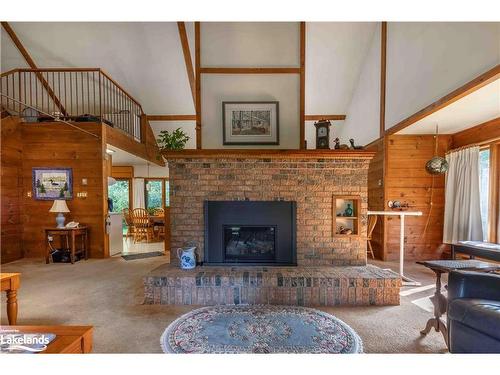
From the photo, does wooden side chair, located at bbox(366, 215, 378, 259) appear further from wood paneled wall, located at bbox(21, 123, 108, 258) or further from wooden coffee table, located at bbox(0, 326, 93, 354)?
wood paneled wall, located at bbox(21, 123, 108, 258)

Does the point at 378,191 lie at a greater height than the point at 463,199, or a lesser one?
greater

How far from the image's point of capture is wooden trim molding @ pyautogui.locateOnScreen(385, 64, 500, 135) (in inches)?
82.7

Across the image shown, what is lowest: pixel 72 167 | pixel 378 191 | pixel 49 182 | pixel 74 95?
pixel 378 191

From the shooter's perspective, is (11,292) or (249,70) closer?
(11,292)

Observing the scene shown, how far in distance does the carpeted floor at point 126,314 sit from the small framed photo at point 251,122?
2046 mm

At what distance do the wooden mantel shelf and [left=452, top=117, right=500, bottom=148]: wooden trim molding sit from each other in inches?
80.7

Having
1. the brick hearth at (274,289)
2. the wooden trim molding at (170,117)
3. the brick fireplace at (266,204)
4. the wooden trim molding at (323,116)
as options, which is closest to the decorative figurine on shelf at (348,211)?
the brick fireplace at (266,204)

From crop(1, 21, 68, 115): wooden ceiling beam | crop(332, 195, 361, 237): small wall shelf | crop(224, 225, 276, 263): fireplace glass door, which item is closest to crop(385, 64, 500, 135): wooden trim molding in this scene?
crop(332, 195, 361, 237): small wall shelf

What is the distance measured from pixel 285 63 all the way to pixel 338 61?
7.54 ft

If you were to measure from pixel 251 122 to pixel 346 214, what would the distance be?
1721mm

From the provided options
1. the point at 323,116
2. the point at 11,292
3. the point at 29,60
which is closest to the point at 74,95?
the point at 29,60

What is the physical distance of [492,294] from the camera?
1571mm

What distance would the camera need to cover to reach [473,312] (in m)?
1.44

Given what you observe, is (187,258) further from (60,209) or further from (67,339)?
(60,209)
